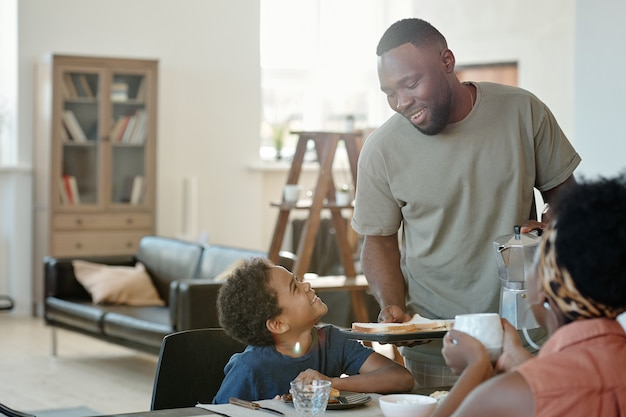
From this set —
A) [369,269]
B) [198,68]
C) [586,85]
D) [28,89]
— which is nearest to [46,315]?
[28,89]

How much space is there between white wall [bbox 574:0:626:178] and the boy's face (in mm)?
2139

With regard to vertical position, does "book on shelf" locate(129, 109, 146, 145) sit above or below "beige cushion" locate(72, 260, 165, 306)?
above

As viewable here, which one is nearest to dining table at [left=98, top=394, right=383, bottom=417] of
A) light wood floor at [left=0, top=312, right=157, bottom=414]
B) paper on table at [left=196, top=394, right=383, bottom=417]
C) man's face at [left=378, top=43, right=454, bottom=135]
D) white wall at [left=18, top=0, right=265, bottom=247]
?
paper on table at [left=196, top=394, right=383, bottom=417]

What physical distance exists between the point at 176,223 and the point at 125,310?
2645mm

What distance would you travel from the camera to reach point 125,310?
5.93m

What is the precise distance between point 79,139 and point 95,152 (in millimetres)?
165

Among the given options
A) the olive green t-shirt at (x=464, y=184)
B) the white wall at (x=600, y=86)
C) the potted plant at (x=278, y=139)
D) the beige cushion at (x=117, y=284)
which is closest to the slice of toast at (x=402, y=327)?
the olive green t-shirt at (x=464, y=184)

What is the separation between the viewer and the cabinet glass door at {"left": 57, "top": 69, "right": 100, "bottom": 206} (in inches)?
303

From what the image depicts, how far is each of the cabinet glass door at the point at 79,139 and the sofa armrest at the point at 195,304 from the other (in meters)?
2.75

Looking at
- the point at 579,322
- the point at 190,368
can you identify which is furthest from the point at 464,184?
the point at 579,322

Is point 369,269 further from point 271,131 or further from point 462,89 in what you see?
point 271,131

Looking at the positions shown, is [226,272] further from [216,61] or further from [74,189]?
[216,61]

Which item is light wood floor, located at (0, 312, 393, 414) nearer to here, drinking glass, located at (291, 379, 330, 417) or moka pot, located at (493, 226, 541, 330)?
moka pot, located at (493, 226, 541, 330)

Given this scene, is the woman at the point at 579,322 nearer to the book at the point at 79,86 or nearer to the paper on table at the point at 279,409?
the paper on table at the point at 279,409
